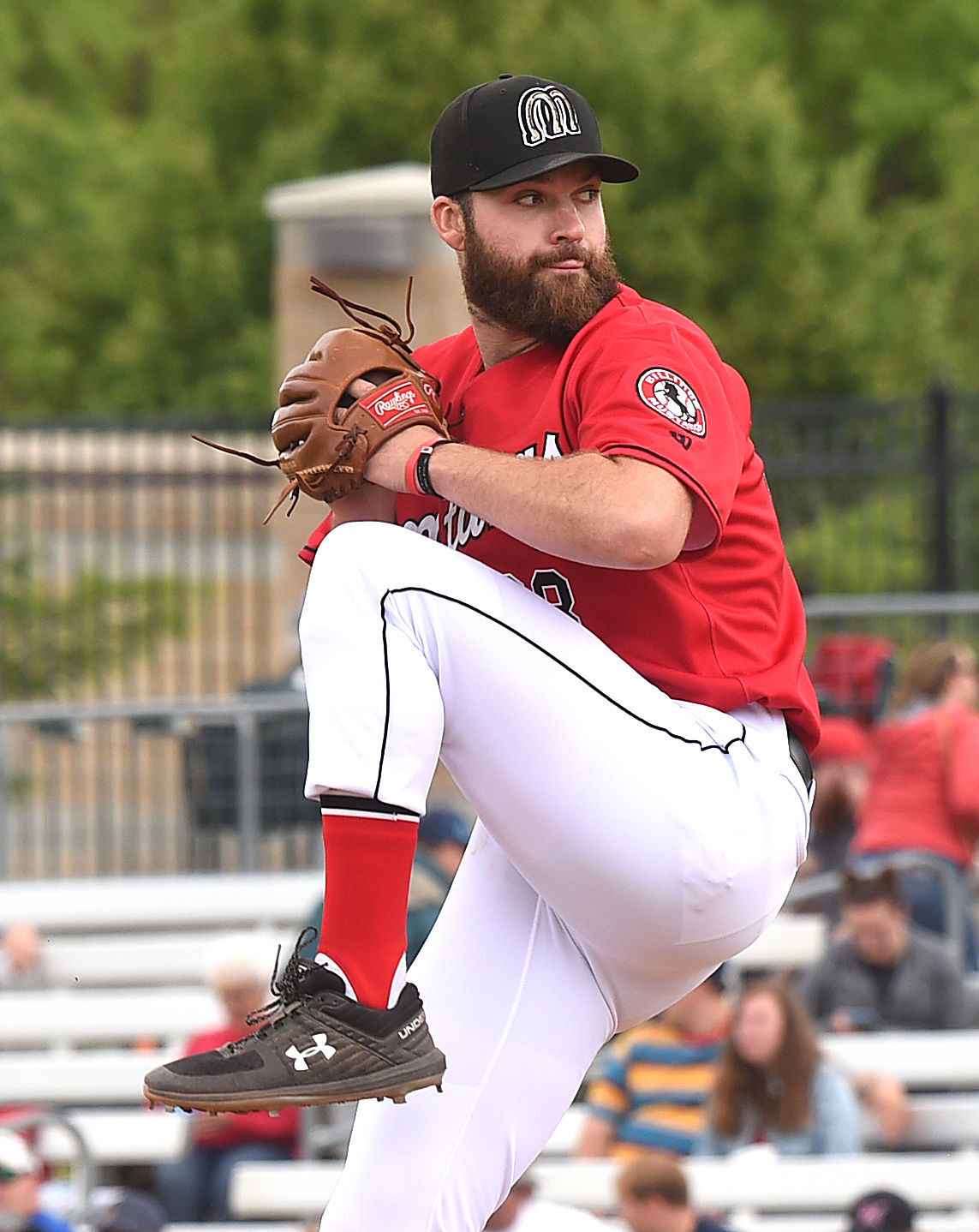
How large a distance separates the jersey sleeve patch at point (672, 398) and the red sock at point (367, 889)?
24.1 inches

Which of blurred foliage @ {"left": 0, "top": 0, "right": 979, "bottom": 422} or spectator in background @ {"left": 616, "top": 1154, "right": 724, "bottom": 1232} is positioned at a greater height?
blurred foliage @ {"left": 0, "top": 0, "right": 979, "bottom": 422}

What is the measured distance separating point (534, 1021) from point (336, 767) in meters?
0.56

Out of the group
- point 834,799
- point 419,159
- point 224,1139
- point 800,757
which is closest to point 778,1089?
point 224,1139

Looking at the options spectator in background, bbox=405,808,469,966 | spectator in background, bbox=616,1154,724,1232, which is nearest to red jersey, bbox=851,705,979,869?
spectator in background, bbox=405,808,469,966

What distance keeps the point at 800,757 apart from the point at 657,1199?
7.84 feet

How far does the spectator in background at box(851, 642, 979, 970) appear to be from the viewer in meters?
6.98

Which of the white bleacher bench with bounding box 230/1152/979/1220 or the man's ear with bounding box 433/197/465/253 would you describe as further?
the white bleacher bench with bounding box 230/1152/979/1220

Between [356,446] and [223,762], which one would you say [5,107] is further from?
[356,446]

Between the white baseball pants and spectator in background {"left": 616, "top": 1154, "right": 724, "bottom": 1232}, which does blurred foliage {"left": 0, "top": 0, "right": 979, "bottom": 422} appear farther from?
the white baseball pants

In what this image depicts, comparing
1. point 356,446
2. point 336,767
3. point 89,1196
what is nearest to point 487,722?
point 336,767

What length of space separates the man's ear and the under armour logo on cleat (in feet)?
3.72

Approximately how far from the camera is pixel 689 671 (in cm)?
281

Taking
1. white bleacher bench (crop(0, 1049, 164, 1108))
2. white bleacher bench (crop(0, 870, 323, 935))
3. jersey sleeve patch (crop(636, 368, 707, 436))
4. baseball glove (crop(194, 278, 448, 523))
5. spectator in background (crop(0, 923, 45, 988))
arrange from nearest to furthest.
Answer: jersey sleeve patch (crop(636, 368, 707, 436)) < baseball glove (crop(194, 278, 448, 523)) < white bleacher bench (crop(0, 1049, 164, 1108)) < spectator in background (crop(0, 923, 45, 988)) < white bleacher bench (crop(0, 870, 323, 935))

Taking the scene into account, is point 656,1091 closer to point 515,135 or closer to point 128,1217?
point 128,1217
